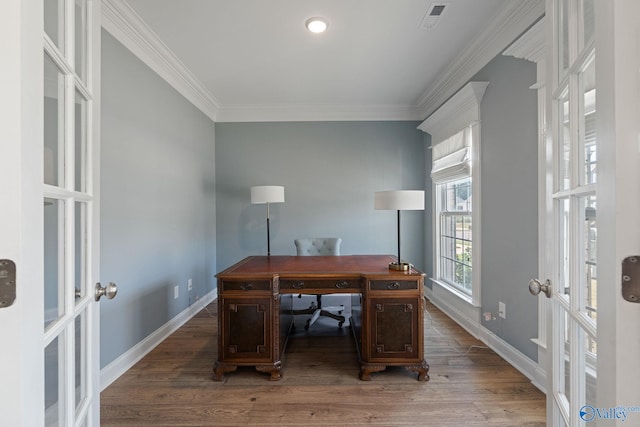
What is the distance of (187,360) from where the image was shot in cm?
228

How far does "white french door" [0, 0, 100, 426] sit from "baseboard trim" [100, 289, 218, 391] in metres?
1.27

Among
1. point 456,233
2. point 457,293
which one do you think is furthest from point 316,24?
point 457,293

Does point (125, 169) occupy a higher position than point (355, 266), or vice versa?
point (125, 169)

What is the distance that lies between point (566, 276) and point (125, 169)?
2.61 meters

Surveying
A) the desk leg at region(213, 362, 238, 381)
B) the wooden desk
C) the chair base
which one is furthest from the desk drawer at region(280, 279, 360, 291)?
the chair base

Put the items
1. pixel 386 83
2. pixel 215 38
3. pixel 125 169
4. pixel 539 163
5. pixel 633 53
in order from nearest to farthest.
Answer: pixel 633 53 < pixel 539 163 < pixel 125 169 < pixel 215 38 < pixel 386 83

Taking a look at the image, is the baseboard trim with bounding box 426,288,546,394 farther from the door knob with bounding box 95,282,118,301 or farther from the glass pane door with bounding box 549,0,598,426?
the door knob with bounding box 95,282,118,301

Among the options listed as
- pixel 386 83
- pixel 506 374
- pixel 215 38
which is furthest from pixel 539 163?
pixel 215 38

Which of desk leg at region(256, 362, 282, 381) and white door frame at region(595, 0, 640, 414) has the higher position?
white door frame at region(595, 0, 640, 414)

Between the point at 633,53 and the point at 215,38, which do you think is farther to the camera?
the point at 215,38

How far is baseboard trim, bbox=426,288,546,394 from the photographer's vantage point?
1911 mm

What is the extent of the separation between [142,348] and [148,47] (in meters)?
2.46

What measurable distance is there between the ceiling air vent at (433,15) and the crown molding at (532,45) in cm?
55
